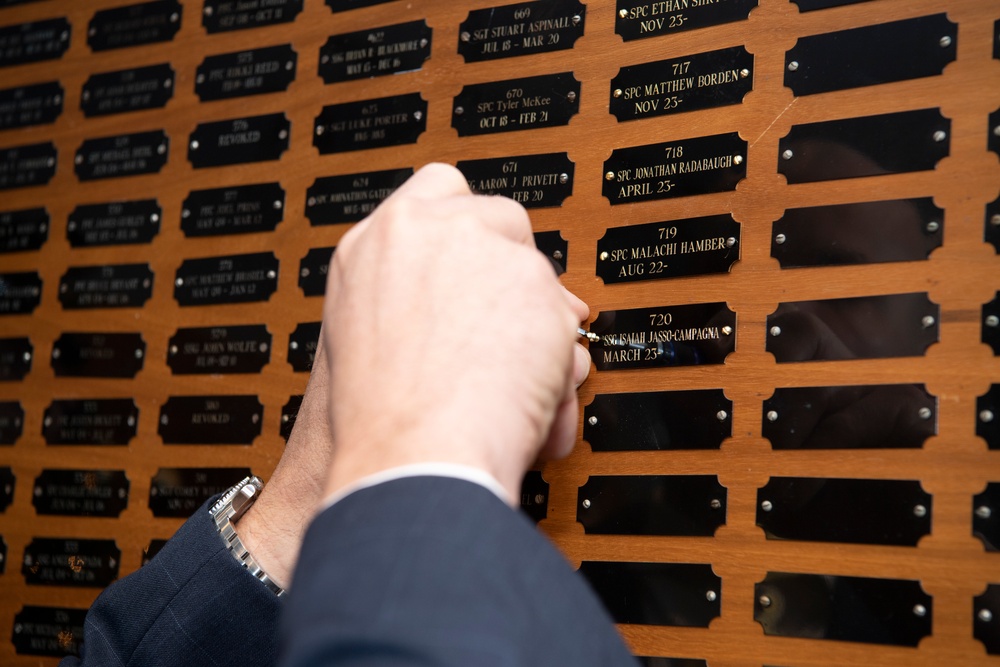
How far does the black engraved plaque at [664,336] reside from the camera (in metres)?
1.26

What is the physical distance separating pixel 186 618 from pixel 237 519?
5.3 inches

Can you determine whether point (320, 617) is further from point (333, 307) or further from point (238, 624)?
point (238, 624)

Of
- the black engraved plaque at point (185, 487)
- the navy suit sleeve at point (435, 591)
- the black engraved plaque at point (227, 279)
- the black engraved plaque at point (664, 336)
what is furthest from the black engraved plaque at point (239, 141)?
the navy suit sleeve at point (435, 591)

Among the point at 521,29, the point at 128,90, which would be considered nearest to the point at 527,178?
the point at 521,29

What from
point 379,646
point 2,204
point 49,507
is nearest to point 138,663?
point 379,646

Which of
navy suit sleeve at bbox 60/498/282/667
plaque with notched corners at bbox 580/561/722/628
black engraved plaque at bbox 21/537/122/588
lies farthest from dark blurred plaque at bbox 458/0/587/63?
black engraved plaque at bbox 21/537/122/588

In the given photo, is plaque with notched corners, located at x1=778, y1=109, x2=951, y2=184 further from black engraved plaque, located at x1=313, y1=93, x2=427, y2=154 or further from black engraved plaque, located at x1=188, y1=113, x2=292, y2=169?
black engraved plaque, located at x1=188, y1=113, x2=292, y2=169

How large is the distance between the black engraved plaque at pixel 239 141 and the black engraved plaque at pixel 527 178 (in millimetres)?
358

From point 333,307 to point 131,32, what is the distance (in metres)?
1.35

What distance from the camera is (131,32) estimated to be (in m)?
1.80

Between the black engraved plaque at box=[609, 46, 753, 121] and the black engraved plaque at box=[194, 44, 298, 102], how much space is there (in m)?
0.57

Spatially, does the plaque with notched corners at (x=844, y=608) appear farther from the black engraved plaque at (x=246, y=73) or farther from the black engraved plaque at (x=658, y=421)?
the black engraved plaque at (x=246, y=73)

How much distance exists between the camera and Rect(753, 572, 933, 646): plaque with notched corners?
43.5 inches

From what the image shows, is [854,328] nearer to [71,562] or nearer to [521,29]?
[521,29]
